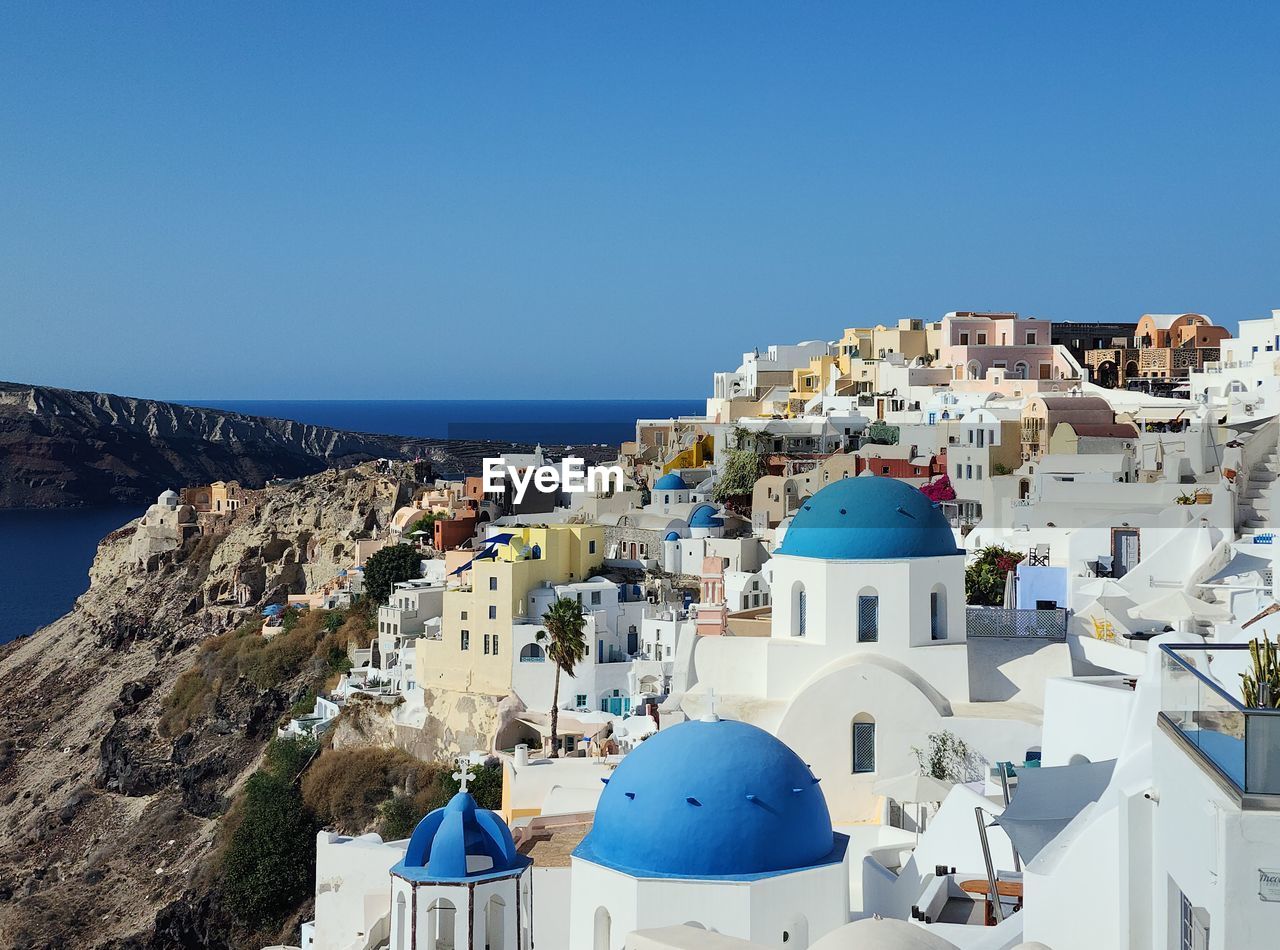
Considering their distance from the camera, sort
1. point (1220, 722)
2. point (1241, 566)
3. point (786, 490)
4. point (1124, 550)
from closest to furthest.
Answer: point (1220, 722) < point (1241, 566) < point (1124, 550) < point (786, 490)

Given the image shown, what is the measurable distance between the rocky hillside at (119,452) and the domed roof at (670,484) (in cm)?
10070

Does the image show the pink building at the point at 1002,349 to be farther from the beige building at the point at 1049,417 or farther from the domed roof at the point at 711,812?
the domed roof at the point at 711,812

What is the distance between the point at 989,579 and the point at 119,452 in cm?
14518

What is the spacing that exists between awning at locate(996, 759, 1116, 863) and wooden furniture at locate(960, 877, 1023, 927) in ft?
5.26

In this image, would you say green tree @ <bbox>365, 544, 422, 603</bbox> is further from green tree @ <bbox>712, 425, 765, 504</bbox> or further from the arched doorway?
the arched doorway

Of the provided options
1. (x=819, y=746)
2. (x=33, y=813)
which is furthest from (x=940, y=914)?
(x=33, y=813)

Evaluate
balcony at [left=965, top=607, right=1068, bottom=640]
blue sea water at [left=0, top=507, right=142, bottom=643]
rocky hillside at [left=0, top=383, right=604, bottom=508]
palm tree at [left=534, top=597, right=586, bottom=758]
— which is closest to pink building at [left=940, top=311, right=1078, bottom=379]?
palm tree at [left=534, top=597, right=586, bottom=758]

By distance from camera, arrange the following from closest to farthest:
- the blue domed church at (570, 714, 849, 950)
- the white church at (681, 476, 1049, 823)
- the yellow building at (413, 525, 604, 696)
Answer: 1. the blue domed church at (570, 714, 849, 950)
2. the white church at (681, 476, 1049, 823)
3. the yellow building at (413, 525, 604, 696)

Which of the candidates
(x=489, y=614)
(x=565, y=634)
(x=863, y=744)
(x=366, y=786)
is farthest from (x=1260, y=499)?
(x=366, y=786)

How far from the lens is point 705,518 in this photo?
36.6 meters

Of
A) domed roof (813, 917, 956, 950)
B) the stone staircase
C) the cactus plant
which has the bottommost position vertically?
domed roof (813, 917, 956, 950)

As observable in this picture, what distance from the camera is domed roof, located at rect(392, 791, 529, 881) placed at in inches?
510

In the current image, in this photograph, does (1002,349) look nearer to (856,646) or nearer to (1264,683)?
(856,646)

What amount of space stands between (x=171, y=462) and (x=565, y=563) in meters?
135
